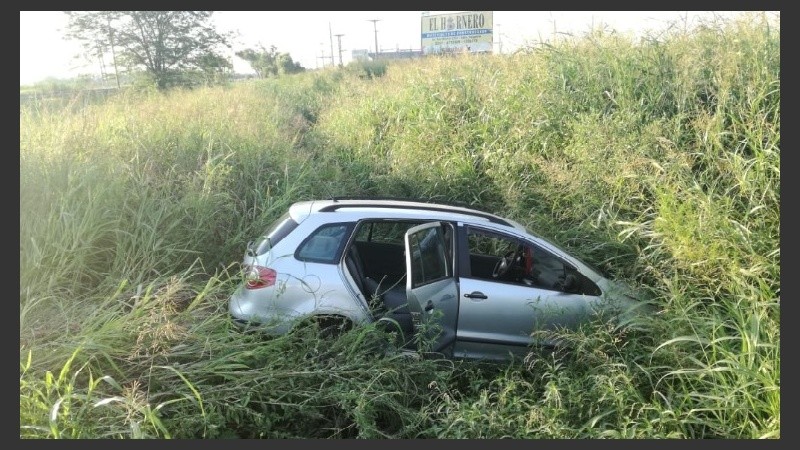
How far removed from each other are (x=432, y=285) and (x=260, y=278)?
1393 millimetres

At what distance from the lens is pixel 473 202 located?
7727mm

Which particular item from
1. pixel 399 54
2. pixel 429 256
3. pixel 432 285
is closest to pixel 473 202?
pixel 429 256

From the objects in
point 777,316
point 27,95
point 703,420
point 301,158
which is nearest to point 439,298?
point 703,420

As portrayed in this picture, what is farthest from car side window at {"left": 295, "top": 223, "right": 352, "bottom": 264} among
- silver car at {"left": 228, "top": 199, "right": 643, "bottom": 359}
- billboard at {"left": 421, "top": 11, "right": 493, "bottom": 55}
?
billboard at {"left": 421, "top": 11, "right": 493, "bottom": 55}

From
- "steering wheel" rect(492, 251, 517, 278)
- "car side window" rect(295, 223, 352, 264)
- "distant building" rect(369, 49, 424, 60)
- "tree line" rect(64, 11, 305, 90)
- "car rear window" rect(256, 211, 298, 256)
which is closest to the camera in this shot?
"car side window" rect(295, 223, 352, 264)

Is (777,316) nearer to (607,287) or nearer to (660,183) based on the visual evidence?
(607,287)

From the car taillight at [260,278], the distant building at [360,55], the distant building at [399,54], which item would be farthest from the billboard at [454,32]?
the car taillight at [260,278]

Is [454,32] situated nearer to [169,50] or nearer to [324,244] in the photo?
[169,50]

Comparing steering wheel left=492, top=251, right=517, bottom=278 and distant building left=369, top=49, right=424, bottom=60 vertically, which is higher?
distant building left=369, top=49, right=424, bottom=60

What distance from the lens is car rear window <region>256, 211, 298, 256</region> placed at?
4.77 meters

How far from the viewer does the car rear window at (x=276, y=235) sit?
4.77 metres

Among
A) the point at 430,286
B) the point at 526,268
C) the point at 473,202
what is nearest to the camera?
the point at 430,286

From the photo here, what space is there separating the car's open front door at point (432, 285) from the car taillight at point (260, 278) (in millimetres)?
1096

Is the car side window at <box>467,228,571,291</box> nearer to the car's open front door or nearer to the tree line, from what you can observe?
the car's open front door
